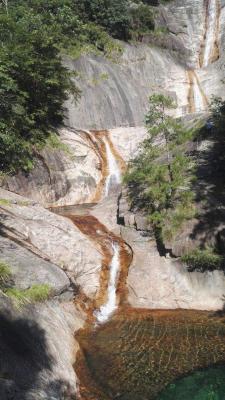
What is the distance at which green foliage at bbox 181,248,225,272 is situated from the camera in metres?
11.3

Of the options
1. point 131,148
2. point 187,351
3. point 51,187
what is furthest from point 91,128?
point 187,351

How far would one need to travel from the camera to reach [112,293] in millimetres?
11812

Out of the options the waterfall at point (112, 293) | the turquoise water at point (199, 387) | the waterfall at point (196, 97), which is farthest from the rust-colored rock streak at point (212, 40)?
the turquoise water at point (199, 387)

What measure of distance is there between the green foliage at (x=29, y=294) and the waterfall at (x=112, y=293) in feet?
6.21

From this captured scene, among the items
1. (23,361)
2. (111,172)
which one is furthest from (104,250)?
(111,172)

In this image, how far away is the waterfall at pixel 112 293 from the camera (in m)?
10.9

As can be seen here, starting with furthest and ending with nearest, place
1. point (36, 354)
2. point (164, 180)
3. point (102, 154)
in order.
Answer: point (102, 154), point (164, 180), point (36, 354)

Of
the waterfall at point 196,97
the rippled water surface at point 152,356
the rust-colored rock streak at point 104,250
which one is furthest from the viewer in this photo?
the waterfall at point 196,97

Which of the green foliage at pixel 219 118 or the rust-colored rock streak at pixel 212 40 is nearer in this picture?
the green foliage at pixel 219 118

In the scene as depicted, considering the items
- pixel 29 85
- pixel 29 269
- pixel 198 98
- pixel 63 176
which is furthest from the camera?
pixel 198 98

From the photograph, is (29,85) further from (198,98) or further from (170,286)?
(198,98)

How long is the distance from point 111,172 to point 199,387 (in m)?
13.6

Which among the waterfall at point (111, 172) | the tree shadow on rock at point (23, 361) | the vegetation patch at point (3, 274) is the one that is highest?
the waterfall at point (111, 172)

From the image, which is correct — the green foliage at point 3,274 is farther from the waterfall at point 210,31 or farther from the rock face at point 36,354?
the waterfall at point 210,31
